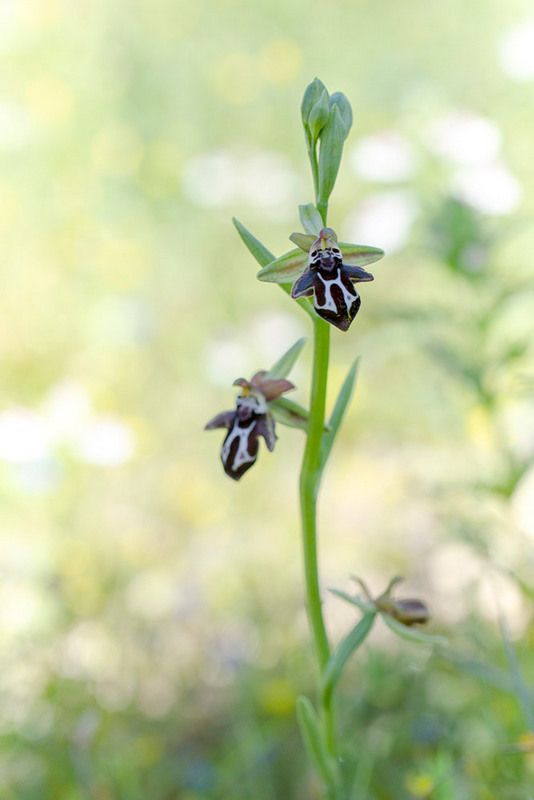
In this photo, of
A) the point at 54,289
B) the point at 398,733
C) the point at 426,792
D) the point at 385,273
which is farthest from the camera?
the point at 385,273

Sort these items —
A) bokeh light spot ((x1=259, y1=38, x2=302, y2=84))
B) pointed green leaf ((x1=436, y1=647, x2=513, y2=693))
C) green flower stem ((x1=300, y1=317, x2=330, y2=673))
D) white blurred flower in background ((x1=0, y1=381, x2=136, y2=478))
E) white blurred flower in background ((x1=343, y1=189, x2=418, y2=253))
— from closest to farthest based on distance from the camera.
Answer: green flower stem ((x1=300, y1=317, x2=330, y2=673)) < pointed green leaf ((x1=436, y1=647, x2=513, y2=693)) < white blurred flower in background ((x1=0, y1=381, x2=136, y2=478)) < white blurred flower in background ((x1=343, y1=189, x2=418, y2=253)) < bokeh light spot ((x1=259, y1=38, x2=302, y2=84))

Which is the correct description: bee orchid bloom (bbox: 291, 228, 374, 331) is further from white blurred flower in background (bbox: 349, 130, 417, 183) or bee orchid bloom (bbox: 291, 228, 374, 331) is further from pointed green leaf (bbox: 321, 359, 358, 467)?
white blurred flower in background (bbox: 349, 130, 417, 183)

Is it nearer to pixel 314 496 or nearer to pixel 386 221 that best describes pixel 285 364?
pixel 314 496

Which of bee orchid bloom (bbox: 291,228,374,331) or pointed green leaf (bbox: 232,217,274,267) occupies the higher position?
pointed green leaf (bbox: 232,217,274,267)

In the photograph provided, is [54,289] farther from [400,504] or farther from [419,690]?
[419,690]

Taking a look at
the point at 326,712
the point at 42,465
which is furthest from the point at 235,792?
the point at 42,465

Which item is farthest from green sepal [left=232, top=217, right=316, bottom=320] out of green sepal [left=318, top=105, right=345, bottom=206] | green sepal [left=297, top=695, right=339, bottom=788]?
green sepal [left=297, top=695, right=339, bottom=788]

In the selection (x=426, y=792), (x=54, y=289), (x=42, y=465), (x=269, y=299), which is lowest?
(x=426, y=792)

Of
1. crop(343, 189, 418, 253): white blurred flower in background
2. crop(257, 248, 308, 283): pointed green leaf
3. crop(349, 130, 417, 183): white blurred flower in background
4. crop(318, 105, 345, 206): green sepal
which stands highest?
crop(349, 130, 417, 183): white blurred flower in background
